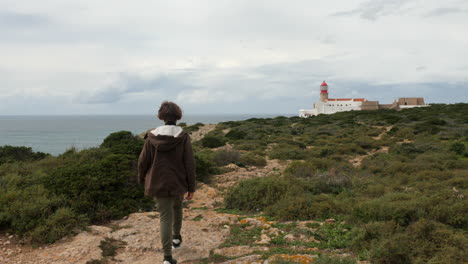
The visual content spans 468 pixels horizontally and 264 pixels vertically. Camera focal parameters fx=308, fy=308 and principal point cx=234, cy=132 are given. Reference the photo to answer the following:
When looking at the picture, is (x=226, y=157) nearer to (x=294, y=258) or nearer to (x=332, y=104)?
(x=294, y=258)

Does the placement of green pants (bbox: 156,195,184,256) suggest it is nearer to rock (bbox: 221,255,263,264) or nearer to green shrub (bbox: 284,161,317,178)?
rock (bbox: 221,255,263,264)

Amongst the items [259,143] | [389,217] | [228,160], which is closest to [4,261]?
[389,217]

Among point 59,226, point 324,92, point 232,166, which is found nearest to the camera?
point 59,226

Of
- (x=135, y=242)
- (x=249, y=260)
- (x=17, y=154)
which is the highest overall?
(x=17, y=154)

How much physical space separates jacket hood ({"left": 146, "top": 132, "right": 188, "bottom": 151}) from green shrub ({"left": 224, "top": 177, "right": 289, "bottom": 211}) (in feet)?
11.5

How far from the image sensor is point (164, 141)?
3.82 metres

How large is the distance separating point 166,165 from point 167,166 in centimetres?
2

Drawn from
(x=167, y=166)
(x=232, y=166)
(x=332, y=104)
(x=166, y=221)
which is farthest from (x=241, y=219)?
(x=332, y=104)

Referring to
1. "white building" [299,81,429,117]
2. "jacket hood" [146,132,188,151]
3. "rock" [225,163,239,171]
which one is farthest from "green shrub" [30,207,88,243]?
"white building" [299,81,429,117]

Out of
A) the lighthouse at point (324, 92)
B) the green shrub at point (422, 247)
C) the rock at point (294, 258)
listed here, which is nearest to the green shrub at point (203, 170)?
the rock at point (294, 258)

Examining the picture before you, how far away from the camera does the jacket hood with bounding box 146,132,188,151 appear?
12.5 feet

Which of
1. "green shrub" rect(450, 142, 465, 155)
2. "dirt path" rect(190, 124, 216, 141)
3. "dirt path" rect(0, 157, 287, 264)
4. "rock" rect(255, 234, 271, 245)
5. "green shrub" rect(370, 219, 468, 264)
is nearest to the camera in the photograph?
"green shrub" rect(370, 219, 468, 264)

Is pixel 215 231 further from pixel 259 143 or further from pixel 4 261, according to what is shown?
pixel 259 143

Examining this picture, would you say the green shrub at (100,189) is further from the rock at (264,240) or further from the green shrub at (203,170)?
the rock at (264,240)
